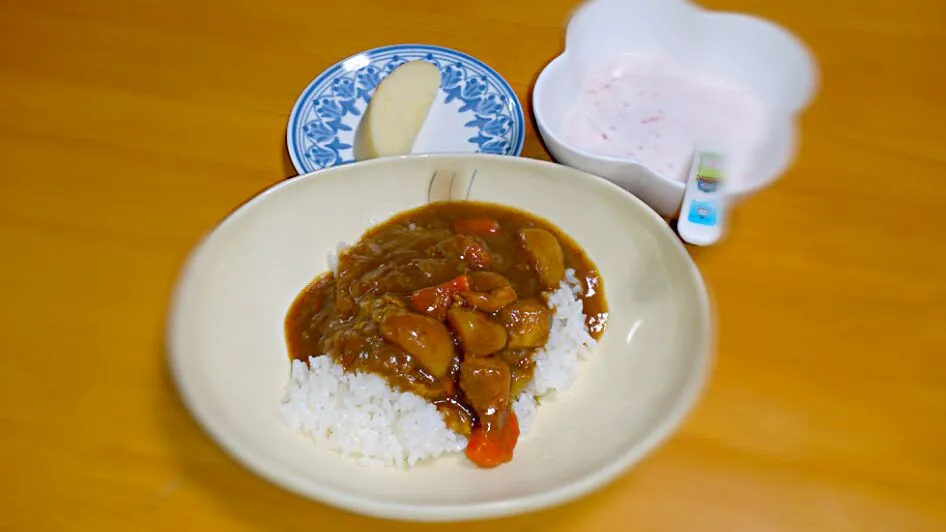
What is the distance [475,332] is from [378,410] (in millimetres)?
295

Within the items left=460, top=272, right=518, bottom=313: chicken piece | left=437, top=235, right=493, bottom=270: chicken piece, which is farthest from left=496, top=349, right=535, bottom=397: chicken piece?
left=437, top=235, right=493, bottom=270: chicken piece

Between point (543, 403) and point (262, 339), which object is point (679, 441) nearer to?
point (543, 403)

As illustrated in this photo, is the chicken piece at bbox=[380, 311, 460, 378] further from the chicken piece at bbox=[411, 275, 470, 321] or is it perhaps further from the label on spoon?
the label on spoon

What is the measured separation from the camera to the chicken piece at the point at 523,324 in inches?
65.9

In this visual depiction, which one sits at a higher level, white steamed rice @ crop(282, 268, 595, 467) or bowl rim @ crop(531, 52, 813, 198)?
bowl rim @ crop(531, 52, 813, 198)

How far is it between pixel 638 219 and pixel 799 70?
973mm

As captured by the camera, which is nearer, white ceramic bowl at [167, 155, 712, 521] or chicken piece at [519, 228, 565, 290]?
white ceramic bowl at [167, 155, 712, 521]

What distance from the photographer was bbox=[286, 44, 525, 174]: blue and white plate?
85.3 inches

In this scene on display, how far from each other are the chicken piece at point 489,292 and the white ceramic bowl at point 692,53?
50cm

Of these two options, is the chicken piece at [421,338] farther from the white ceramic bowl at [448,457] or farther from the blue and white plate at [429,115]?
the blue and white plate at [429,115]

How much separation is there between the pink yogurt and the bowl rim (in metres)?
0.09

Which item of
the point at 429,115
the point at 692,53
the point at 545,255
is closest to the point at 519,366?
the point at 545,255

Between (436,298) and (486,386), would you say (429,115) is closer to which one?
(436,298)

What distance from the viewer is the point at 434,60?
240cm
